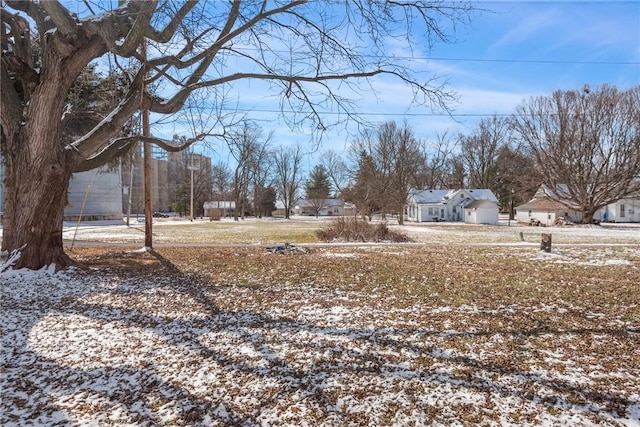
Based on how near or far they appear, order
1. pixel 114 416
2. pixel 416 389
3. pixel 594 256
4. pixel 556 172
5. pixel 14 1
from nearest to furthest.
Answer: pixel 114 416 < pixel 416 389 < pixel 14 1 < pixel 594 256 < pixel 556 172

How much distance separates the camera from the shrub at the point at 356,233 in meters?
17.9

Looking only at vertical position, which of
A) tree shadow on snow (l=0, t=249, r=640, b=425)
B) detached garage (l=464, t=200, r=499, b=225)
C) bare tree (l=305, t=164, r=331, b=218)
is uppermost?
bare tree (l=305, t=164, r=331, b=218)

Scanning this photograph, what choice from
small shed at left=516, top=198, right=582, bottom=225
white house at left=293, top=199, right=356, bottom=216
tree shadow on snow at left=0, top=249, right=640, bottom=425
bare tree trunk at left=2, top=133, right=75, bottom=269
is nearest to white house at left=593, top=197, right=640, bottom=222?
small shed at left=516, top=198, right=582, bottom=225

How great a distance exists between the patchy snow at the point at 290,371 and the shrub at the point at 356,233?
12691 mm

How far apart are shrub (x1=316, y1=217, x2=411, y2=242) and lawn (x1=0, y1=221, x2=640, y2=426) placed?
428 inches

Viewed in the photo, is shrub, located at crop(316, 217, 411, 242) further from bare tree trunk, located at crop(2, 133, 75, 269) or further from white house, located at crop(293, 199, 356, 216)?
white house, located at crop(293, 199, 356, 216)

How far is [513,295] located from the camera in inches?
231

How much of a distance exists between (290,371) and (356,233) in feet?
Result: 48.7

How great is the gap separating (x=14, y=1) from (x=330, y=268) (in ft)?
26.8

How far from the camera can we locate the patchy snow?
259 cm

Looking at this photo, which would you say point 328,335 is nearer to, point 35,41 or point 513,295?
point 513,295

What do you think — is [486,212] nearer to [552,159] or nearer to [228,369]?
[552,159]

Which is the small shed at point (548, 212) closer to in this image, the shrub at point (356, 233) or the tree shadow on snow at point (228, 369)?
the shrub at point (356, 233)

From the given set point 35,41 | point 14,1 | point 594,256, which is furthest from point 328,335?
point 35,41
